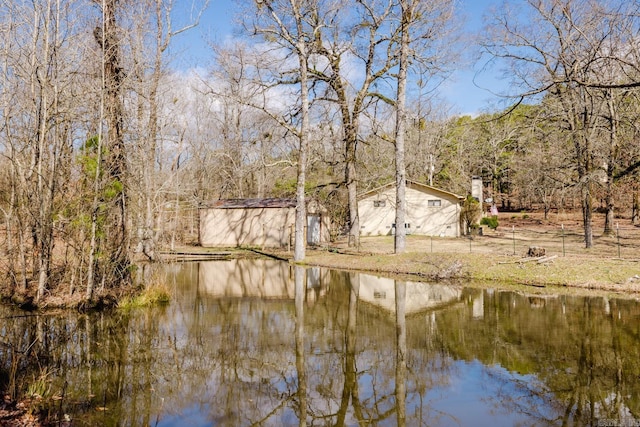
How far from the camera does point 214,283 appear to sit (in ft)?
51.6

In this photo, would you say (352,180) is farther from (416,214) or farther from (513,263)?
(513,263)

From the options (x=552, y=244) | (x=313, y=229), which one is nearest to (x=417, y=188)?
(x=313, y=229)

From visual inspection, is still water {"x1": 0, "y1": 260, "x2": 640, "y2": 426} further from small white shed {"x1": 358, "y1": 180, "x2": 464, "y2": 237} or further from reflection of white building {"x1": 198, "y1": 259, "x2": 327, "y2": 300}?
small white shed {"x1": 358, "y1": 180, "x2": 464, "y2": 237}

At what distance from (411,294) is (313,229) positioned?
16117mm

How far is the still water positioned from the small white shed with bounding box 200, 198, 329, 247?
53.0 feet

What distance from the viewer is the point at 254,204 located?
2952 cm

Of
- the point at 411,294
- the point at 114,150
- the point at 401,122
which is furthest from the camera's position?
the point at 401,122

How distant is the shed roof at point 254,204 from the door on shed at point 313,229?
150cm

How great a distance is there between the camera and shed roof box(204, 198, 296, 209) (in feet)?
94.9

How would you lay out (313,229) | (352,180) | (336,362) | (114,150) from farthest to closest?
(313,229) → (352,180) → (114,150) → (336,362)

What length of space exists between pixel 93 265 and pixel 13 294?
8.32ft

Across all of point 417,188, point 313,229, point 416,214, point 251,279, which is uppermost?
point 417,188

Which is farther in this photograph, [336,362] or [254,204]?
[254,204]

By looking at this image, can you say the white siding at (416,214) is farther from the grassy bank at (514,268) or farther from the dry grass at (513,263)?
the grassy bank at (514,268)
